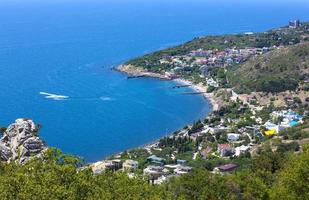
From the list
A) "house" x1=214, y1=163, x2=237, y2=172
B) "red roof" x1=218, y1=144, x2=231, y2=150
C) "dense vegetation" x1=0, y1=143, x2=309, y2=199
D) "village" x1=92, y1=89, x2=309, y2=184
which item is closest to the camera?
"dense vegetation" x1=0, y1=143, x2=309, y2=199

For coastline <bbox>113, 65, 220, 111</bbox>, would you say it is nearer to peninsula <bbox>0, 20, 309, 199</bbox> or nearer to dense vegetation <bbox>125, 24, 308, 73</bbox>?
peninsula <bbox>0, 20, 309, 199</bbox>

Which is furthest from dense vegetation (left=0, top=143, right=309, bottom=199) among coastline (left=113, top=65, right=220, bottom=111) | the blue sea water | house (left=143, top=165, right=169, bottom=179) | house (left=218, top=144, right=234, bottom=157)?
coastline (left=113, top=65, right=220, bottom=111)

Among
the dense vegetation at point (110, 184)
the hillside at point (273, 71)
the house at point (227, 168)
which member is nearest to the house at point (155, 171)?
the house at point (227, 168)

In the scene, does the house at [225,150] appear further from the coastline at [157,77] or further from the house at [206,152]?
the coastline at [157,77]

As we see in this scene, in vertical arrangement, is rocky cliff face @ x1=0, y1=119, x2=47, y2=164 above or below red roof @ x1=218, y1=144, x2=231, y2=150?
above

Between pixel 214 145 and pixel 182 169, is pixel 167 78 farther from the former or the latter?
pixel 182 169

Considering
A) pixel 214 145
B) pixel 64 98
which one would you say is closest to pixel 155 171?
pixel 214 145

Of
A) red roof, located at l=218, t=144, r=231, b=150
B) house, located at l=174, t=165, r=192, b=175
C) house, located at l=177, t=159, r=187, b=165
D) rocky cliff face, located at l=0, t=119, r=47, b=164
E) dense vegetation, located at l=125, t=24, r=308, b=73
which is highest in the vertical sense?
rocky cliff face, located at l=0, t=119, r=47, b=164
